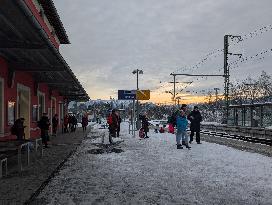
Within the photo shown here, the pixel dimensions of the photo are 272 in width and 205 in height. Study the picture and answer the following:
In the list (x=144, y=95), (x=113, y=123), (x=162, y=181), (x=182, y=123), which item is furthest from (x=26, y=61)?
(x=144, y=95)

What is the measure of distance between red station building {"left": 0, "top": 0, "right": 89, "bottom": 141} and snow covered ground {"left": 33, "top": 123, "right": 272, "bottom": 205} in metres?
2.88

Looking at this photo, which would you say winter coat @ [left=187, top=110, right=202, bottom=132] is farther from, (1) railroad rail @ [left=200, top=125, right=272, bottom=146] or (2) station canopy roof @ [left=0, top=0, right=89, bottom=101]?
(2) station canopy roof @ [left=0, top=0, right=89, bottom=101]

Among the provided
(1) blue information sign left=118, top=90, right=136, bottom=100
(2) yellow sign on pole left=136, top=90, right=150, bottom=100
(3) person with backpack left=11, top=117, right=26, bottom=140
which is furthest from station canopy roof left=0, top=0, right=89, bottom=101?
(2) yellow sign on pole left=136, top=90, right=150, bottom=100

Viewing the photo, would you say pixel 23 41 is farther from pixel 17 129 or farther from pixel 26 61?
pixel 17 129

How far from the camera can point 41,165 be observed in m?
10.8

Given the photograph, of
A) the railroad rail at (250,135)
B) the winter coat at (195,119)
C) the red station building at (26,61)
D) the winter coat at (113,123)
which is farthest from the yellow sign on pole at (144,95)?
the winter coat at (195,119)

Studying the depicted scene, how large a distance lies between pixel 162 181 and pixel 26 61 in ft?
25.4

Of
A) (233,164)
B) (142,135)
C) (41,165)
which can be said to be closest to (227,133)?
(142,135)

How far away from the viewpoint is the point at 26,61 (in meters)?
14.4

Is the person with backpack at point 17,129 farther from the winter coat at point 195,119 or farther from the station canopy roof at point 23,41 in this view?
the winter coat at point 195,119

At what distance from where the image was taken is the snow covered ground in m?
6.82

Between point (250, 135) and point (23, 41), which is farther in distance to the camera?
point (250, 135)

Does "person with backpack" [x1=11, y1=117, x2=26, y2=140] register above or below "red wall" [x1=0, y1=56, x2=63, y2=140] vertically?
below

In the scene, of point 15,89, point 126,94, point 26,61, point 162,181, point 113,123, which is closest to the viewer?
point 162,181
